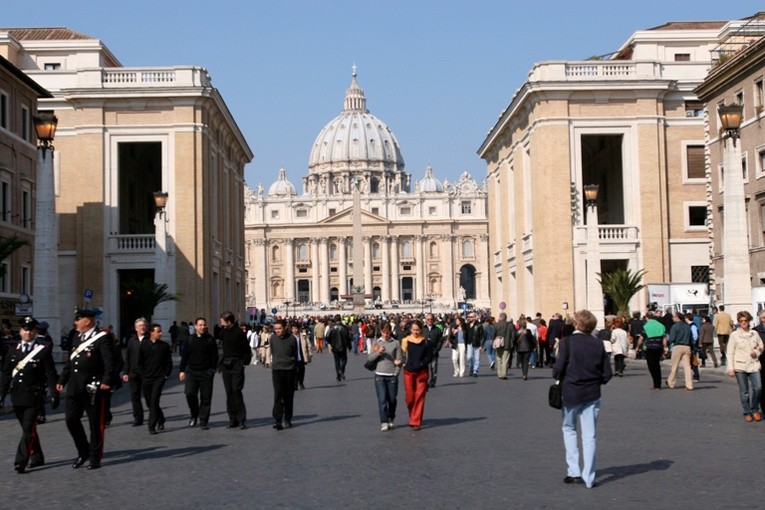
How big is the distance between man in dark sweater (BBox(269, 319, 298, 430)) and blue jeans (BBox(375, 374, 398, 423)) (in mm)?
1267

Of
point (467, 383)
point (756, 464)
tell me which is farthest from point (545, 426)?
point (467, 383)

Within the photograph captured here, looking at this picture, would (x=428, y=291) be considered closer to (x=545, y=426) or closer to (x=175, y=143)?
(x=175, y=143)

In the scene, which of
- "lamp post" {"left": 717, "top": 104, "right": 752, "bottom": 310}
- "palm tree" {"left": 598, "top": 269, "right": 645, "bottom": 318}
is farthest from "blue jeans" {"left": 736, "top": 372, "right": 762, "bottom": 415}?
"palm tree" {"left": 598, "top": 269, "right": 645, "bottom": 318}

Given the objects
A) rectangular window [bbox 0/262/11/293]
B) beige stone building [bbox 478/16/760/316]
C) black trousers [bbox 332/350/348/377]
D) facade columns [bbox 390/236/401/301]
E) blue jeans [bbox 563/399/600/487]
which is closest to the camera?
blue jeans [bbox 563/399/600/487]

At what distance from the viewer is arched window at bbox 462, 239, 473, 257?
156500 millimetres

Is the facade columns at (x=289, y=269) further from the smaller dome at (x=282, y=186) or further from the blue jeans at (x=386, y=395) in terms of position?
the blue jeans at (x=386, y=395)

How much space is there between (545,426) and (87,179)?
35720mm

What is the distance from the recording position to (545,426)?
51.2 feet

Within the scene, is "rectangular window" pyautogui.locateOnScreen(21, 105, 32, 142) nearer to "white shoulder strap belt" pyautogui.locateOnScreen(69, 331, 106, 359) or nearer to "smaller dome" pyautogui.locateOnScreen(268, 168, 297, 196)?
"white shoulder strap belt" pyautogui.locateOnScreen(69, 331, 106, 359)

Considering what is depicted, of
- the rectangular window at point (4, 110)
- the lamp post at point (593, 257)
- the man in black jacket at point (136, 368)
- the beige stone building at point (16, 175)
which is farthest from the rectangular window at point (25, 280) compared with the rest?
the man in black jacket at point (136, 368)

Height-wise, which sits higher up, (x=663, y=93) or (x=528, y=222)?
(x=663, y=93)

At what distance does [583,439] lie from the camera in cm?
1059

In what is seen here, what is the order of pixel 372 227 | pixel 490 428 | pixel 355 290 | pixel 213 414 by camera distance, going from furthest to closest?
1. pixel 372 227
2. pixel 355 290
3. pixel 213 414
4. pixel 490 428

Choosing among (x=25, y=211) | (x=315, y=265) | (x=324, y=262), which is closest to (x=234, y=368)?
(x=25, y=211)
